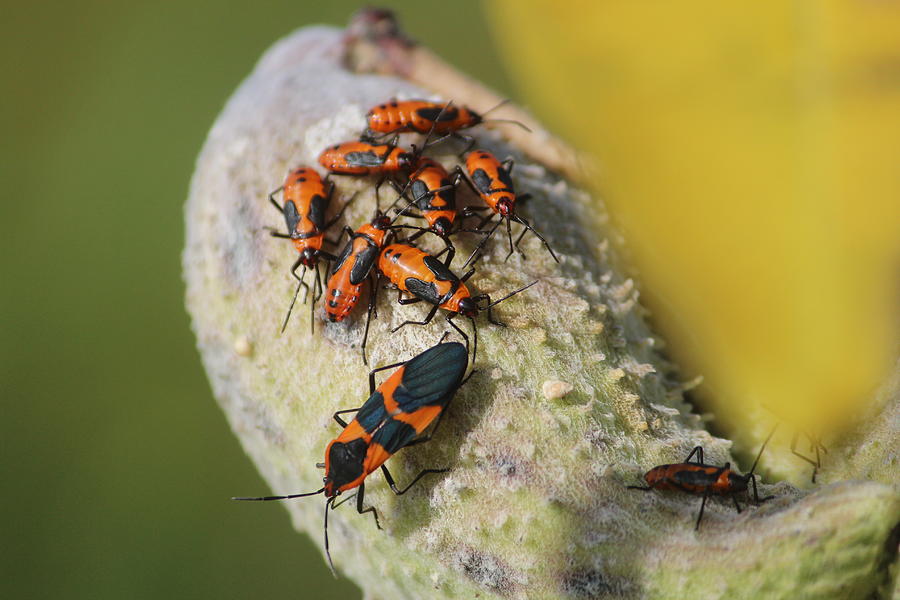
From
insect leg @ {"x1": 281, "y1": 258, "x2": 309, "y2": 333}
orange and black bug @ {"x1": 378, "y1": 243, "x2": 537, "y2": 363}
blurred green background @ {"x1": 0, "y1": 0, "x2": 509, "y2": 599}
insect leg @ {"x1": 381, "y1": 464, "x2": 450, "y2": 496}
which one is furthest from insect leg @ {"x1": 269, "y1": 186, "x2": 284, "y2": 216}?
blurred green background @ {"x1": 0, "y1": 0, "x2": 509, "y2": 599}

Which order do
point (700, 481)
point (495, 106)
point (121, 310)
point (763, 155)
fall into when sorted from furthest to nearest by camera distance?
point (121, 310) → point (495, 106) → point (700, 481) → point (763, 155)

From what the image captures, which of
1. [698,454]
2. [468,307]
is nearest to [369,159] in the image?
[468,307]

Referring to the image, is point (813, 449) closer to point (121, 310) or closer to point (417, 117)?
point (417, 117)

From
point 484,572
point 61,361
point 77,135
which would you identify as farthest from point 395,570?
point 77,135

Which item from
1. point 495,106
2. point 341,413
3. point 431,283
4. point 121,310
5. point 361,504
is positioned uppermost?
point 495,106

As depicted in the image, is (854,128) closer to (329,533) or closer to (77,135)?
(329,533)

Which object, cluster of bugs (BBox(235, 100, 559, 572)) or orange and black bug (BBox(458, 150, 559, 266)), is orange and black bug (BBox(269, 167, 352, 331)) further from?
orange and black bug (BBox(458, 150, 559, 266))
